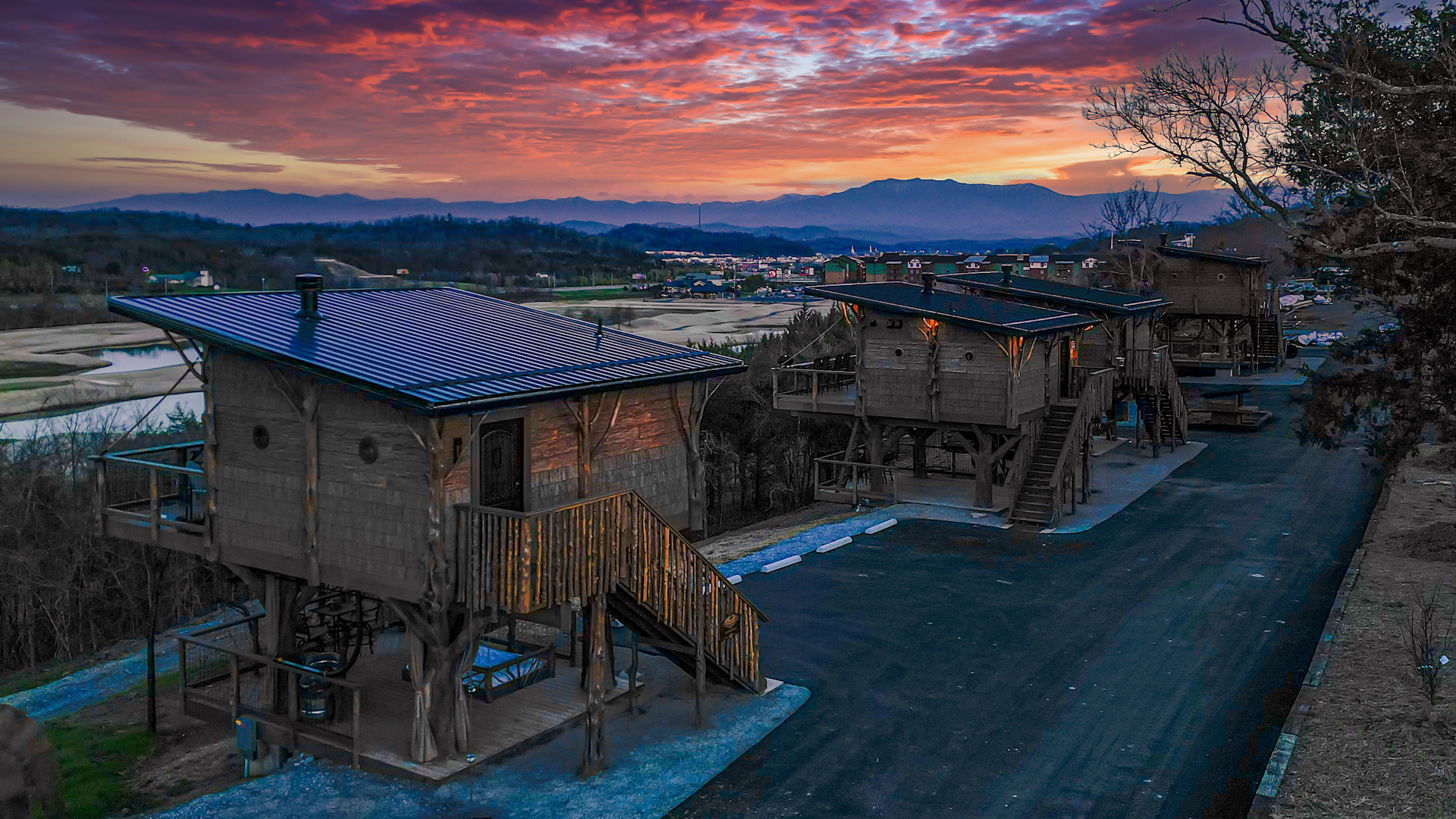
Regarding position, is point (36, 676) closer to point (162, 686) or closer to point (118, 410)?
point (162, 686)

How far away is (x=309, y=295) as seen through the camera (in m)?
17.0

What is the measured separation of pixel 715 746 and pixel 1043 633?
26.5 feet

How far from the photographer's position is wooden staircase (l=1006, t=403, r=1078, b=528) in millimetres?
30609

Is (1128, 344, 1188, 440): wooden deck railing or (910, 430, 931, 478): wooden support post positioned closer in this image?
(910, 430, 931, 478): wooden support post

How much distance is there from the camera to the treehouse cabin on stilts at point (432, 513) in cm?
1423

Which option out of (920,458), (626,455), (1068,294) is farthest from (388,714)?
(1068,294)

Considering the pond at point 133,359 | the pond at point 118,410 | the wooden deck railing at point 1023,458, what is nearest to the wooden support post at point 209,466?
the pond at point 118,410

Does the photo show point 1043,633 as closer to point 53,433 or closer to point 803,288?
point 803,288

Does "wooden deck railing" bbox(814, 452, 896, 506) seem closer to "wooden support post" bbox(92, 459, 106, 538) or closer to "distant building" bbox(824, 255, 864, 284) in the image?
"wooden support post" bbox(92, 459, 106, 538)

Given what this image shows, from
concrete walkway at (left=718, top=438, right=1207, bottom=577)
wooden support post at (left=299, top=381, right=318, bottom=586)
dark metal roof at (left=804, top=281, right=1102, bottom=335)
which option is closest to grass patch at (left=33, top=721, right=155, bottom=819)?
wooden support post at (left=299, top=381, right=318, bottom=586)

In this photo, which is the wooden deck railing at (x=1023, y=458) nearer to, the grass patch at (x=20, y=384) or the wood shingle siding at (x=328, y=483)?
the wood shingle siding at (x=328, y=483)

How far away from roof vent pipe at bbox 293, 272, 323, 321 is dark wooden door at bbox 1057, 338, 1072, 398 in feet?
85.5

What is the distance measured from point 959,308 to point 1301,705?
18.1 meters

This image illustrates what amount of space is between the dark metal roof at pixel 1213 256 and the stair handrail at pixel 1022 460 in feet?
97.7
